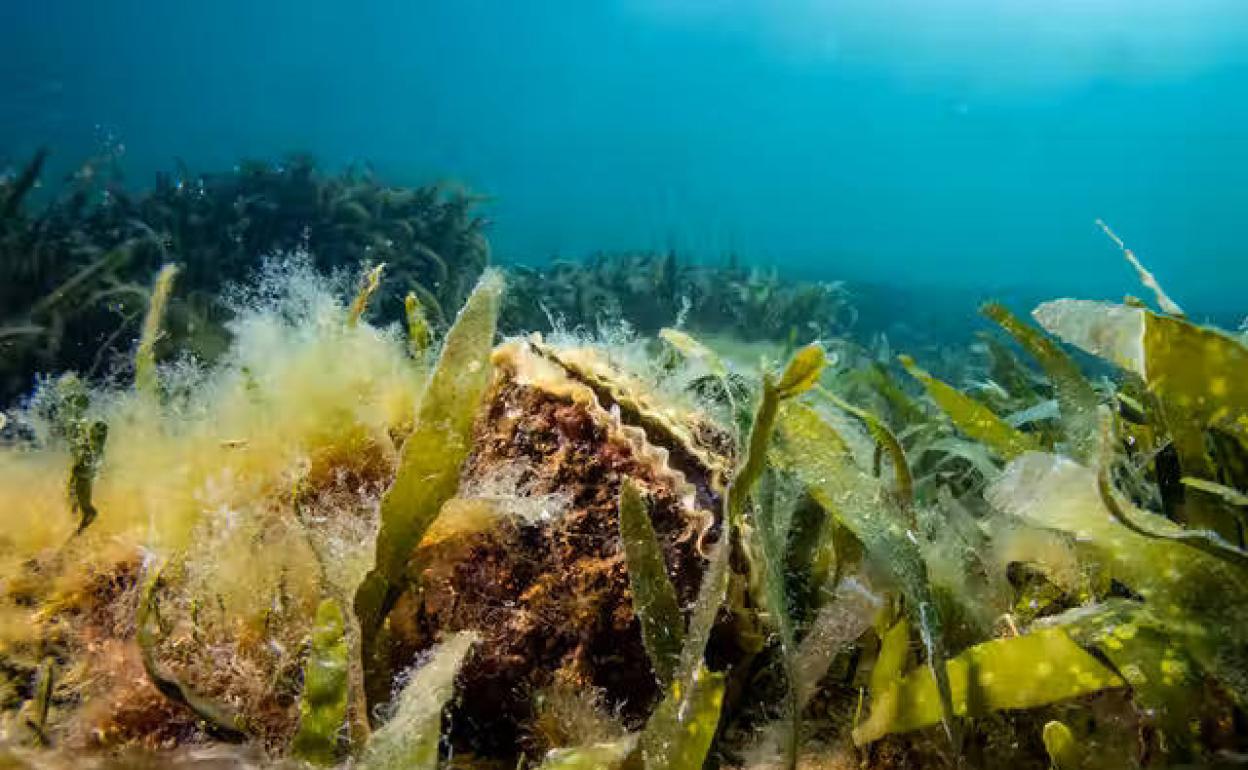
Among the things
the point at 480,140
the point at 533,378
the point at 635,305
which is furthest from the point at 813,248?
the point at 533,378

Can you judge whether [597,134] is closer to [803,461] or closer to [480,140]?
[480,140]

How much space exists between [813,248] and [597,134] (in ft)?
135

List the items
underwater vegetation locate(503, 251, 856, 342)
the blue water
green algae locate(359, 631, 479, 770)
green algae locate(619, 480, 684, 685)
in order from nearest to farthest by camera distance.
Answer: green algae locate(359, 631, 479, 770) < green algae locate(619, 480, 684, 685) < underwater vegetation locate(503, 251, 856, 342) < the blue water

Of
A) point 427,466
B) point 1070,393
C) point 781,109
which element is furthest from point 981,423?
point 781,109

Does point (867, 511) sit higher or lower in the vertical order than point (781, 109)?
lower

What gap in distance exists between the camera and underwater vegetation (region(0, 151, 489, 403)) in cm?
430

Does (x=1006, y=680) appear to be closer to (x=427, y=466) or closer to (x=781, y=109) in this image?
(x=427, y=466)

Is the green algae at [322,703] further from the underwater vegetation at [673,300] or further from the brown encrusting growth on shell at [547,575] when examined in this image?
the underwater vegetation at [673,300]

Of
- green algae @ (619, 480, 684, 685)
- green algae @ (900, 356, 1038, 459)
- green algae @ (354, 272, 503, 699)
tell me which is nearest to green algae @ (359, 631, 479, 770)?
green algae @ (354, 272, 503, 699)

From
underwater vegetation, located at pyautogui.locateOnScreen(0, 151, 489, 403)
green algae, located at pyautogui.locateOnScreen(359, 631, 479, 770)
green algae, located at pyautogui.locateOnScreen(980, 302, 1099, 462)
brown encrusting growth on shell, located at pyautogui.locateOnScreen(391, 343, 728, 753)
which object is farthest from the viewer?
underwater vegetation, located at pyautogui.locateOnScreen(0, 151, 489, 403)

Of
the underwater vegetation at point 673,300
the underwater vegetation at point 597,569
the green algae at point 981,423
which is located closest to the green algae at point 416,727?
the underwater vegetation at point 597,569

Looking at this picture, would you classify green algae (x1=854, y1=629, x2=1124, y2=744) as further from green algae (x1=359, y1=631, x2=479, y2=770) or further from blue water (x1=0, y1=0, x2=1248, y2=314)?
blue water (x1=0, y1=0, x2=1248, y2=314)

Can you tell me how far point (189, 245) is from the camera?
6027mm

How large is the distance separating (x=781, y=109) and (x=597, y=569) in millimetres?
128091
